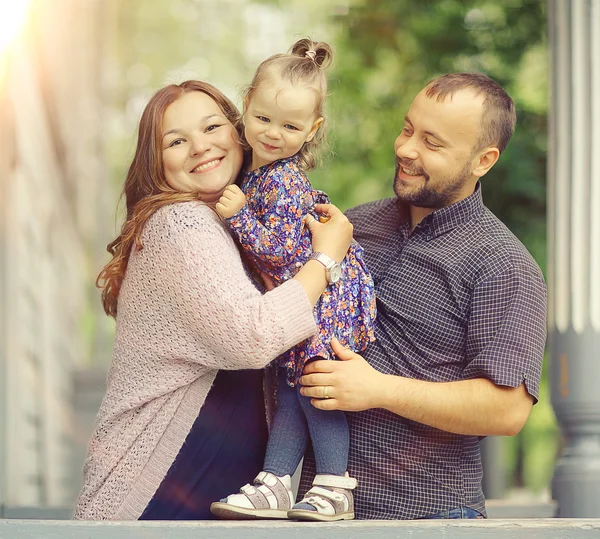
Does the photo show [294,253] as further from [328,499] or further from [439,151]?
[328,499]

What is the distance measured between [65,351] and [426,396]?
7.87 meters

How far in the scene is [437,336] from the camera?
261 centimetres

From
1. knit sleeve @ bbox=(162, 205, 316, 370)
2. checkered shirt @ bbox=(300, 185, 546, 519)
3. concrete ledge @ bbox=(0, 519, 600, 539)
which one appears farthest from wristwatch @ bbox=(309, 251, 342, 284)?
concrete ledge @ bbox=(0, 519, 600, 539)

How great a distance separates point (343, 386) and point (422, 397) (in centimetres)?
21

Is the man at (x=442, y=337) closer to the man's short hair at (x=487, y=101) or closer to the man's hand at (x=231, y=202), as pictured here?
the man's short hair at (x=487, y=101)

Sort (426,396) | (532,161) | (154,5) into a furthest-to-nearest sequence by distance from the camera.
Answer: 1. (154,5)
2. (532,161)
3. (426,396)

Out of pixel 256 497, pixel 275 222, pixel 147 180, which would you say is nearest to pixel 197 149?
pixel 147 180

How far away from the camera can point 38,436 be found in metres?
7.59

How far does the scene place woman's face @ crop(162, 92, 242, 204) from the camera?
265 cm

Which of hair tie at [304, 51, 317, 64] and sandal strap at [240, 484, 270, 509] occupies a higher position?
hair tie at [304, 51, 317, 64]

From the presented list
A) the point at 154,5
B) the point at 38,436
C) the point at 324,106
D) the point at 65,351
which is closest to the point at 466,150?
the point at 324,106

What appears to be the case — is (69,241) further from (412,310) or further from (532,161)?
(412,310)

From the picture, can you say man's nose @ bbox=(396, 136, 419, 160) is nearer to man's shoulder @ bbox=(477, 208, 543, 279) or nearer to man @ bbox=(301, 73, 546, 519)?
man @ bbox=(301, 73, 546, 519)

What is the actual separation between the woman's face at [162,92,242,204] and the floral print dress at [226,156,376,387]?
89mm
